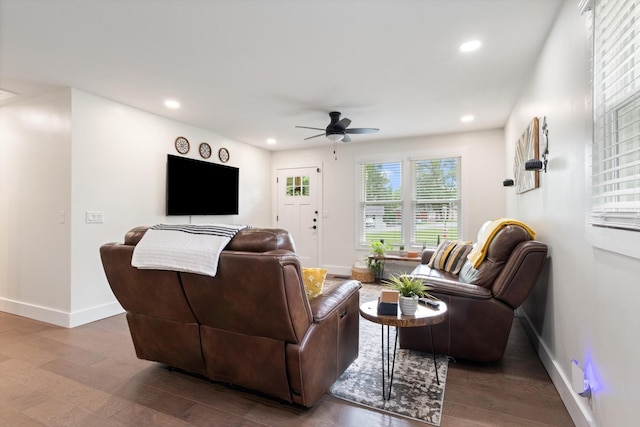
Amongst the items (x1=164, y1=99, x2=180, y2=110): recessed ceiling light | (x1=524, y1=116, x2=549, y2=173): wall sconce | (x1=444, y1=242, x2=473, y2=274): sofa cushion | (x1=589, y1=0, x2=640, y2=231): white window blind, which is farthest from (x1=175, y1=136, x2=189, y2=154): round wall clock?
(x1=589, y1=0, x2=640, y2=231): white window blind

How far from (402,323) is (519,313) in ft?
8.02

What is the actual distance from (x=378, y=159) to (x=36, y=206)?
471 centimetres

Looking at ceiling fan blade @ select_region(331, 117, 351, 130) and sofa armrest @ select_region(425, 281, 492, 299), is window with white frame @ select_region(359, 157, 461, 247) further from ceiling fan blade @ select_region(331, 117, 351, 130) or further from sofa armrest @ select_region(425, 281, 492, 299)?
sofa armrest @ select_region(425, 281, 492, 299)

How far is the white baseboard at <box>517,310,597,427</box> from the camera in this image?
1.59 meters

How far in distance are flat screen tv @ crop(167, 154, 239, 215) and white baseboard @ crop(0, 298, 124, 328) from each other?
136cm

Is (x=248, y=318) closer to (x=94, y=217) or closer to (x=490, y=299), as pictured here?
(x=490, y=299)

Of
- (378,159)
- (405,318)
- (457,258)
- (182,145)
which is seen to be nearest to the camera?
(405,318)

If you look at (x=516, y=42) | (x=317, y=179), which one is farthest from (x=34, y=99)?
(x=516, y=42)

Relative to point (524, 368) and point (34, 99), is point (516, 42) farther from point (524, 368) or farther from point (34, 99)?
point (34, 99)

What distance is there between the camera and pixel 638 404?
114 cm

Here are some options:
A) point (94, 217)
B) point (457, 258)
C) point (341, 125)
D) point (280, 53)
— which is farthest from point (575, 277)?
point (94, 217)

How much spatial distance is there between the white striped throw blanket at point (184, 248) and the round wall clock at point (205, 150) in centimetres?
324

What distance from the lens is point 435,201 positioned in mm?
5223

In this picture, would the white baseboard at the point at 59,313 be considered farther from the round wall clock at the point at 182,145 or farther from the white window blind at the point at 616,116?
the white window blind at the point at 616,116
